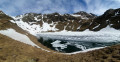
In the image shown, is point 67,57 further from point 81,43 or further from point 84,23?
point 84,23

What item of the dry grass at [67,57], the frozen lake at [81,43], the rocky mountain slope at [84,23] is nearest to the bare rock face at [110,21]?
the rocky mountain slope at [84,23]

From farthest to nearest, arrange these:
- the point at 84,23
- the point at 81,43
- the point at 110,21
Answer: the point at 84,23
the point at 110,21
the point at 81,43

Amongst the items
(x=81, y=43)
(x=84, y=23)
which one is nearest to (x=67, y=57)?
(x=81, y=43)

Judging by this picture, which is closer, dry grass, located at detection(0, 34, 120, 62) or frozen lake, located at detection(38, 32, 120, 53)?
dry grass, located at detection(0, 34, 120, 62)

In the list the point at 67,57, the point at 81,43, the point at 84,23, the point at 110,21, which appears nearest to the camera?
the point at 67,57

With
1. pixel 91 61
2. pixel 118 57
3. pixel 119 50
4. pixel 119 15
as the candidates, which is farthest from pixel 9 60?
pixel 119 15

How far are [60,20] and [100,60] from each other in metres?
186

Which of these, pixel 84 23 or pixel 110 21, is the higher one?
pixel 84 23

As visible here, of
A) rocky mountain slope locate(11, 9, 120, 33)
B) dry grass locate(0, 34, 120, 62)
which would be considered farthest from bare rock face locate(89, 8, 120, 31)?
dry grass locate(0, 34, 120, 62)

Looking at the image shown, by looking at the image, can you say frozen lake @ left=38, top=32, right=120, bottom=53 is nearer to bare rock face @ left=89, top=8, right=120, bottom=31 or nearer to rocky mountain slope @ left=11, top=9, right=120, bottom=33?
bare rock face @ left=89, top=8, right=120, bottom=31

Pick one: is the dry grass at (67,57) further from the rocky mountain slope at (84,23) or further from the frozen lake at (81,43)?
the rocky mountain slope at (84,23)

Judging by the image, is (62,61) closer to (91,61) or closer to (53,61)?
(53,61)

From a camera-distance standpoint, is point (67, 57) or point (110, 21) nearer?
point (67, 57)

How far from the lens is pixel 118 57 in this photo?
396 inches
